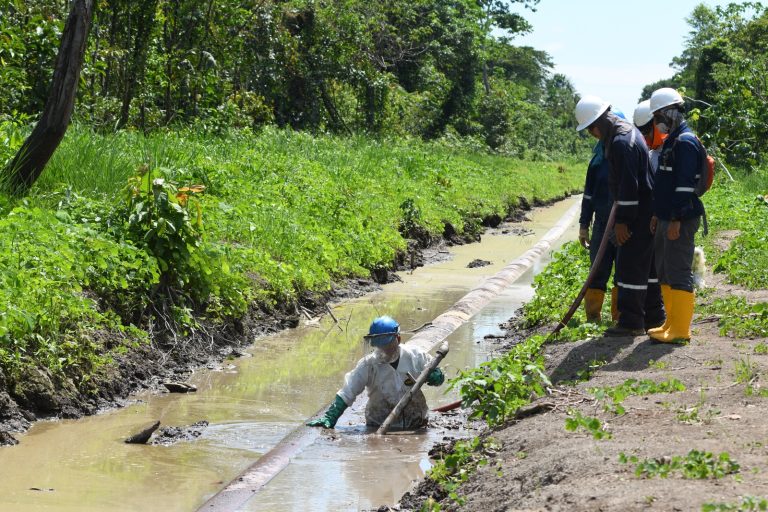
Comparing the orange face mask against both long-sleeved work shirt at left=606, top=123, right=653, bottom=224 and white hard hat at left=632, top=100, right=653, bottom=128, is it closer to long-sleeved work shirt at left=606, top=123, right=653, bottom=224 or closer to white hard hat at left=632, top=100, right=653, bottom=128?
white hard hat at left=632, top=100, right=653, bottom=128

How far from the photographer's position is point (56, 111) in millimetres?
9945

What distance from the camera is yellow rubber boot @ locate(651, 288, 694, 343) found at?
7816mm

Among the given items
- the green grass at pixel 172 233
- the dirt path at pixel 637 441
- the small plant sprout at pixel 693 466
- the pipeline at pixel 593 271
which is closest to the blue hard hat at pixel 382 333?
the pipeline at pixel 593 271

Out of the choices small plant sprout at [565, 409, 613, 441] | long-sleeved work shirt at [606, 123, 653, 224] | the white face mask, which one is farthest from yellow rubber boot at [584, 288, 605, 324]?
small plant sprout at [565, 409, 613, 441]

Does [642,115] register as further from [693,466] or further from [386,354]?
[693,466]

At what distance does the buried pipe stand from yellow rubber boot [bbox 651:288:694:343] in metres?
2.77

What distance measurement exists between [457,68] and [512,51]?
29197mm

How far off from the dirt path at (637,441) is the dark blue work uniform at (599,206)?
4.62ft

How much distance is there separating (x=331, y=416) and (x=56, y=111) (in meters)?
4.49


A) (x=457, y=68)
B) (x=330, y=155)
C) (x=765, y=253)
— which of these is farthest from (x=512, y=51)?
(x=765, y=253)

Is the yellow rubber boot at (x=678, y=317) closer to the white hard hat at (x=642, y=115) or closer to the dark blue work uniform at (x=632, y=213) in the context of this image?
the dark blue work uniform at (x=632, y=213)

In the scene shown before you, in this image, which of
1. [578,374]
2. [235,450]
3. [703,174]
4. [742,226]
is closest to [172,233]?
[235,450]

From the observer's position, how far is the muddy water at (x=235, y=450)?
6.00 metres

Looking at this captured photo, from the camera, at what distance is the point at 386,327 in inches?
295
